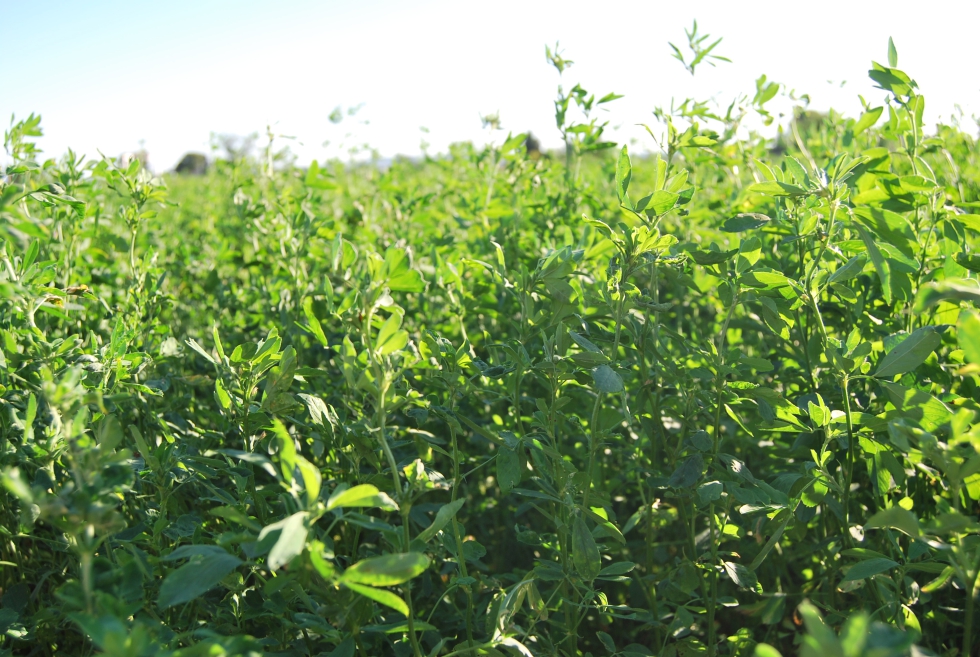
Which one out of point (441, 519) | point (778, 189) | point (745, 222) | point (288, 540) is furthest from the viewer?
point (745, 222)

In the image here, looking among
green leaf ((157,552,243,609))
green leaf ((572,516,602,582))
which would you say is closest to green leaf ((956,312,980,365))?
green leaf ((572,516,602,582))

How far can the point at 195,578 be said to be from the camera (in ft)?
3.00

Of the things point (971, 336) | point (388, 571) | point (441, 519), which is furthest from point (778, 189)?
point (388, 571)

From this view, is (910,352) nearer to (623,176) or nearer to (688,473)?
(688,473)

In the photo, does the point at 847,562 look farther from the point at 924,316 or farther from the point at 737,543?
the point at 924,316

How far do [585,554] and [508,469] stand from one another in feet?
0.69

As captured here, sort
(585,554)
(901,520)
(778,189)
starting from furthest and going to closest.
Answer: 1. (778,189)
2. (585,554)
3. (901,520)

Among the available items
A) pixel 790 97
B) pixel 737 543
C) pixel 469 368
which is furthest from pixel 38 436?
pixel 790 97

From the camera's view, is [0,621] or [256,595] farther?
[256,595]

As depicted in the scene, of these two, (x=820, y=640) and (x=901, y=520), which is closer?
(x=820, y=640)

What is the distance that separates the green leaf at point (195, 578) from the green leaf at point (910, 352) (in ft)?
3.45

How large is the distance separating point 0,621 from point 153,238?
7.63ft

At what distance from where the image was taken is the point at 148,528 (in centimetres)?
135

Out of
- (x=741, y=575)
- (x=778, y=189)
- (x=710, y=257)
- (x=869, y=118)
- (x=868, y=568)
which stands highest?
(x=869, y=118)
